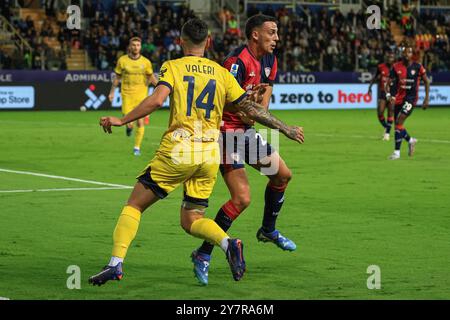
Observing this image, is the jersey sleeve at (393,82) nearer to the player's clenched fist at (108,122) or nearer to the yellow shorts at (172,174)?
the yellow shorts at (172,174)

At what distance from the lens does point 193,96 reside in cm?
847

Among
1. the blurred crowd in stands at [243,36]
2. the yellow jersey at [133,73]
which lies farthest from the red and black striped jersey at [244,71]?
the blurred crowd in stands at [243,36]

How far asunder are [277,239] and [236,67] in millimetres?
1841

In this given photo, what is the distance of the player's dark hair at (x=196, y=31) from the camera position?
27.6ft

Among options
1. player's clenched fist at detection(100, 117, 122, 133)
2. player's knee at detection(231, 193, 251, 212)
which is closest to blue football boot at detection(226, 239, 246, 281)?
player's knee at detection(231, 193, 251, 212)

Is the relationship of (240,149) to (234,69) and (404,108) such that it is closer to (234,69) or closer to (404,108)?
(234,69)

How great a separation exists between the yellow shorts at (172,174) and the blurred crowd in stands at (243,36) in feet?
103

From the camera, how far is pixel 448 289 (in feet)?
27.6

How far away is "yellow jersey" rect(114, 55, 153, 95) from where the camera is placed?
75.8 ft

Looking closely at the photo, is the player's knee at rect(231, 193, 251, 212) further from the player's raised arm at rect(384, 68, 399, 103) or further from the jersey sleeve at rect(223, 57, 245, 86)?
the player's raised arm at rect(384, 68, 399, 103)

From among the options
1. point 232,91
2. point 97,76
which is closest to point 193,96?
point 232,91

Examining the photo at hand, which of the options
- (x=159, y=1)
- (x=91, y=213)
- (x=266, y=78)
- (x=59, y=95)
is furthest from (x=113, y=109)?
(x=266, y=78)

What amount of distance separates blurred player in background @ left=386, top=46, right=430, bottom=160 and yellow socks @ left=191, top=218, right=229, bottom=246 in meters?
13.0
